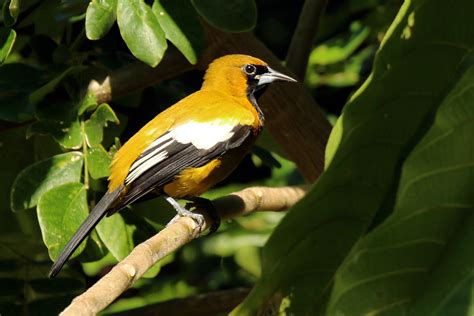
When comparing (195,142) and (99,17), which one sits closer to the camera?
(99,17)

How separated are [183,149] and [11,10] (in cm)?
152

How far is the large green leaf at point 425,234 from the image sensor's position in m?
1.16

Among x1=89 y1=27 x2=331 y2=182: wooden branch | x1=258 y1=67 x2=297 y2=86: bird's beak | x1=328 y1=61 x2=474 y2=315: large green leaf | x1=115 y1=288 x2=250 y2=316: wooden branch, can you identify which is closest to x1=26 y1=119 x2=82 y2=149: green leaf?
x1=89 y1=27 x2=331 y2=182: wooden branch

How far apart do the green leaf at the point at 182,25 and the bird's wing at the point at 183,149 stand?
832 millimetres

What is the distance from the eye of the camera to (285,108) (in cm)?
392

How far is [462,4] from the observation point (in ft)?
4.92

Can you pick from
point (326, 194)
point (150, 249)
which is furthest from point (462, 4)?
point (150, 249)

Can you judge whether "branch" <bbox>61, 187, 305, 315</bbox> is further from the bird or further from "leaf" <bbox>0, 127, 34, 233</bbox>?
"leaf" <bbox>0, 127, 34, 233</bbox>

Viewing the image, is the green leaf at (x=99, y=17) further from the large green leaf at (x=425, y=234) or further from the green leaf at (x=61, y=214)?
the large green leaf at (x=425, y=234)

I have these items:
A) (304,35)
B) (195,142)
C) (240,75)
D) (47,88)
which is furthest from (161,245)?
(240,75)

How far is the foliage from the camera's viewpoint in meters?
1.20

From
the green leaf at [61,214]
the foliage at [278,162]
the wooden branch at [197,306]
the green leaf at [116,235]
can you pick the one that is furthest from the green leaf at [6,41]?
the wooden branch at [197,306]

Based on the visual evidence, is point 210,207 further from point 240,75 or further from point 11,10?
point 11,10

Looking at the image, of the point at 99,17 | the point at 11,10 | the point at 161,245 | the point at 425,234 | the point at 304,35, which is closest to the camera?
the point at 425,234
